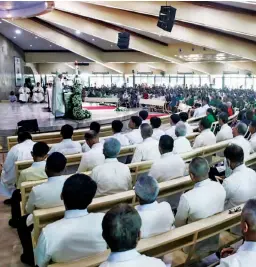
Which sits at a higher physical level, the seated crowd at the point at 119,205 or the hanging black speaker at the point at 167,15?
the hanging black speaker at the point at 167,15

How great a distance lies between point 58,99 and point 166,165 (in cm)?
589

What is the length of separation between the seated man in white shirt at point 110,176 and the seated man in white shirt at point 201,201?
0.76m

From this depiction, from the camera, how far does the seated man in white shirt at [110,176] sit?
130 inches

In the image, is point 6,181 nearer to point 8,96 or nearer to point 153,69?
point 8,96

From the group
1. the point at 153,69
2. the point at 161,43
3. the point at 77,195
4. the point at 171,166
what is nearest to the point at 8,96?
the point at 161,43

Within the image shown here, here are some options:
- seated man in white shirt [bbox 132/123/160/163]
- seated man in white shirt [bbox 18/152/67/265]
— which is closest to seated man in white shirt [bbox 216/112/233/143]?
seated man in white shirt [bbox 132/123/160/163]

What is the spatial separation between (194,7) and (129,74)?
21.1 metres

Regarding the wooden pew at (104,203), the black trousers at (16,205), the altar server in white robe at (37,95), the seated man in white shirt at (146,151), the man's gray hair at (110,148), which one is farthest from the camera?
the altar server in white robe at (37,95)

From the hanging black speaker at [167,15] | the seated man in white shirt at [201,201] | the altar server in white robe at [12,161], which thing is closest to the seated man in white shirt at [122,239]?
the seated man in white shirt at [201,201]

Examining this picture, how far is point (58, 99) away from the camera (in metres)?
9.02

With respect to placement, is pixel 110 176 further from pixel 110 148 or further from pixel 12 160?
pixel 12 160

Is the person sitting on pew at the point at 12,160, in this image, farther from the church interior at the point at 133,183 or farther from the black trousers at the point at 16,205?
the black trousers at the point at 16,205

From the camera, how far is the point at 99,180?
329cm

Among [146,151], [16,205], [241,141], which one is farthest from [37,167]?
[241,141]
